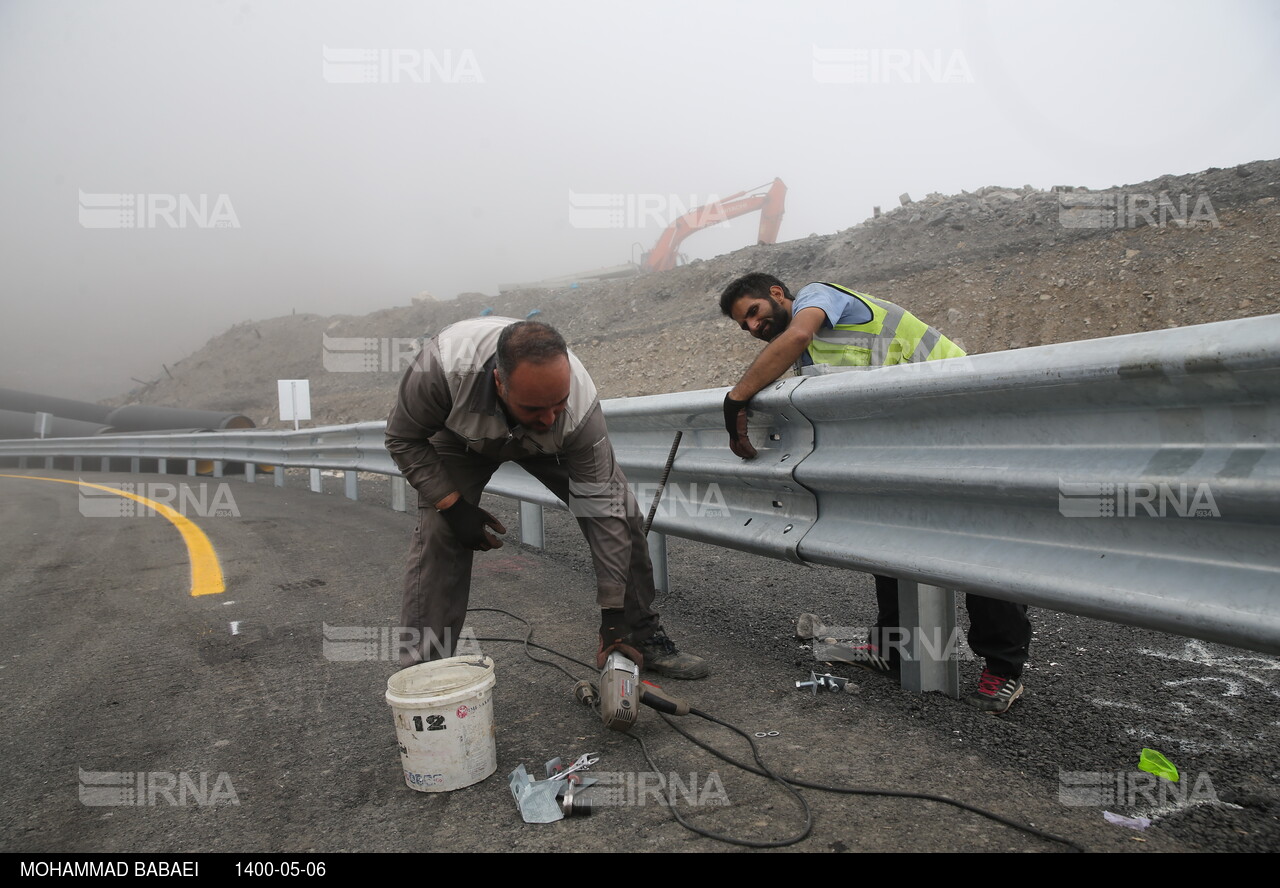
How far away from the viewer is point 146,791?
212cm

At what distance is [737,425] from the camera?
3105mm

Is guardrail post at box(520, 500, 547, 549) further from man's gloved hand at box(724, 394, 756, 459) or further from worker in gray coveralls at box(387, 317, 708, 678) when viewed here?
man's gloved hand at box(724, 394, 756, 459)

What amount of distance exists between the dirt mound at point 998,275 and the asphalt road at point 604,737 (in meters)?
11.9

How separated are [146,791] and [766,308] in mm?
2756

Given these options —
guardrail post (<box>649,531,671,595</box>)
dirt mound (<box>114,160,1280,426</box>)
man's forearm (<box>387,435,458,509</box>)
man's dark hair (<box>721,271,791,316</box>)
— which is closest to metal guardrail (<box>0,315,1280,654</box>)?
man's dark hair (<box>721,271,791,316</box>)

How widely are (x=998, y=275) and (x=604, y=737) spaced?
15905 mm

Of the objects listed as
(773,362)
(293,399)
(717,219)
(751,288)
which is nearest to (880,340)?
(773,362)

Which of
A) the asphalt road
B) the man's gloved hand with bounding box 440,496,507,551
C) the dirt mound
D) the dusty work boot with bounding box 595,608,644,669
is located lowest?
the asphalt road

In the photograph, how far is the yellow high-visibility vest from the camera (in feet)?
10.6

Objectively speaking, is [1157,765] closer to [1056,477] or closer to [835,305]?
[1056,477]

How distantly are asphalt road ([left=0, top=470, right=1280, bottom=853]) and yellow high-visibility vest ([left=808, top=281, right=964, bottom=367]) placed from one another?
1.15 meters

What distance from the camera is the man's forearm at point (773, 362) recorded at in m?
3.04

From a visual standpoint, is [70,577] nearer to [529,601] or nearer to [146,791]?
[529,601]
